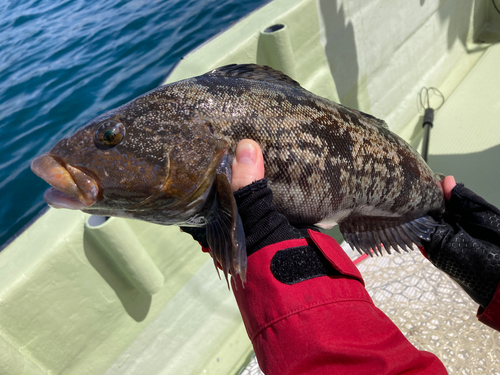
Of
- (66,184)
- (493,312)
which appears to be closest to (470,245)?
(493,312)

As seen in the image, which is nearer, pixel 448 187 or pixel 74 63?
pixel 448 187

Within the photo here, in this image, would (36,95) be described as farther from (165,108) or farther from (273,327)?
(273,327)

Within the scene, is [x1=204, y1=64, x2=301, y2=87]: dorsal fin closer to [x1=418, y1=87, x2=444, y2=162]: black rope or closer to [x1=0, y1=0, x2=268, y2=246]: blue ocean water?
[x1=418, y1=87, x2=444, y2=162]: black rope

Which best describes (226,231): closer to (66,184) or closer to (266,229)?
(266,229)

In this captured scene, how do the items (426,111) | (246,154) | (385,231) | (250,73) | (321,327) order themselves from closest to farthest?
(321,327)
(246,154)
(250,73)
(385,231)
(426,111)

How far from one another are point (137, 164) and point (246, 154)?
54cm

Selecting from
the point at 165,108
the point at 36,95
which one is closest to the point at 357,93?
the point at 165,108

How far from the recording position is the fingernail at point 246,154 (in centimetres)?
175

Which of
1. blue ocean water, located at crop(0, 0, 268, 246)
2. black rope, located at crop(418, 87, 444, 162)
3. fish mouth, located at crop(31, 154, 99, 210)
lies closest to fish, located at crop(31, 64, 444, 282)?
fish mouth, located at crop(31, 154, 99, 210)

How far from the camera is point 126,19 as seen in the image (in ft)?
33.2

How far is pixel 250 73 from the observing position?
7.08 feet

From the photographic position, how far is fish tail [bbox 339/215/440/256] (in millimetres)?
2527

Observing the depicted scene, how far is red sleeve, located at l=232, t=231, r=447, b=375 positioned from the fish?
0.48ft

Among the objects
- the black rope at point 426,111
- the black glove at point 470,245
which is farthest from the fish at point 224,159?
the black rope at point 426,111
